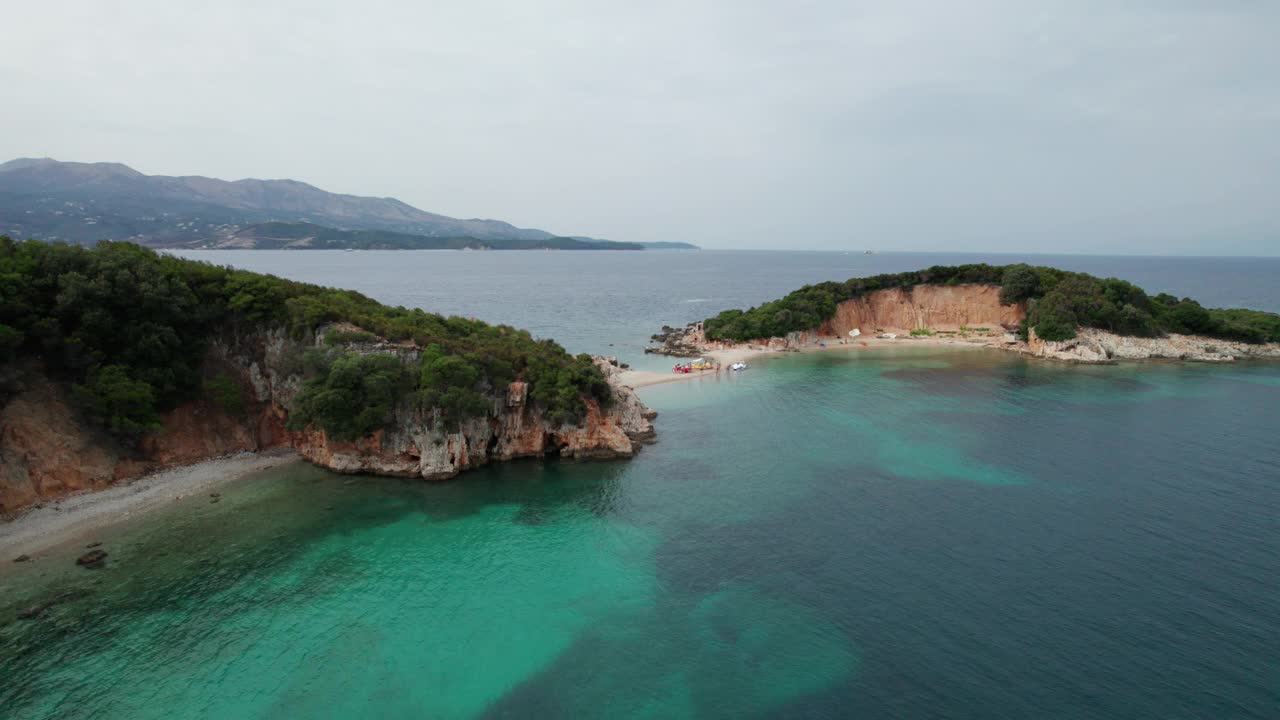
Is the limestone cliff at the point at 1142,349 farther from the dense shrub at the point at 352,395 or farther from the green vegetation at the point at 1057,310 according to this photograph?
the dense shrub at the point at 352,395

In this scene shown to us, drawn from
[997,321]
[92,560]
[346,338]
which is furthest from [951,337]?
[92,560]

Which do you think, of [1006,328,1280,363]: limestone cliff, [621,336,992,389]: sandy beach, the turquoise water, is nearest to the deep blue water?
[621,336,992,389]: sandy beach

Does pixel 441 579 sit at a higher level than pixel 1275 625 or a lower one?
lower

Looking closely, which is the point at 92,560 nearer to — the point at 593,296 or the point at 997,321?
the point at 997,321

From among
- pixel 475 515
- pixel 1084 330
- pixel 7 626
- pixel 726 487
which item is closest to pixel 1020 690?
pixel 726 487

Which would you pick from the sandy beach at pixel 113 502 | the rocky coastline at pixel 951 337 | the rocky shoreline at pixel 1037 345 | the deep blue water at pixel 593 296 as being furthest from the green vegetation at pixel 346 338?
the rocky coastline at pixel 951 337

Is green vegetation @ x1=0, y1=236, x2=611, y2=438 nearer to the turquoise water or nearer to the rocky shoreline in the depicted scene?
the turquoise water

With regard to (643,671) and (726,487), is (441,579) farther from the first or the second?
(726,487)
